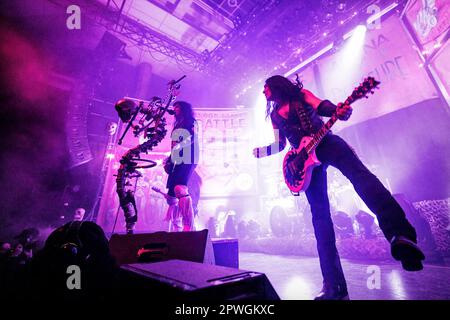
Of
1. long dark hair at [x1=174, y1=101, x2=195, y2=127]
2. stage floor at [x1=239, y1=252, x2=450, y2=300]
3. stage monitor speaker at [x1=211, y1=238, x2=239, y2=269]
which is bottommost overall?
stage floor at [x1=239, y1=252, x2=450, y2=300]

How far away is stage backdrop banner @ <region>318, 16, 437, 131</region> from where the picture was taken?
6.21m

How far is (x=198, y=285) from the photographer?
999 mm

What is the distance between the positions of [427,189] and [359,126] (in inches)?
113

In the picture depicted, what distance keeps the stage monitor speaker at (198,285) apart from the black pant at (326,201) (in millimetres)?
1206

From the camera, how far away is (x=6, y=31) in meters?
7.96

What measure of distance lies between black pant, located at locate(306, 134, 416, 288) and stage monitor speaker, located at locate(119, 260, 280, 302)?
47.5 inches

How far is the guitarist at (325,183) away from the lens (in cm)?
159

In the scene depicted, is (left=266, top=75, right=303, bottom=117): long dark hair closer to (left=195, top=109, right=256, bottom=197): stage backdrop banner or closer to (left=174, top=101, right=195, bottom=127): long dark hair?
(left=174, top=101, right=195, bottom=127): long dark hair

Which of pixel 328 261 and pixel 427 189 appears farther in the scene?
pixel 427 189

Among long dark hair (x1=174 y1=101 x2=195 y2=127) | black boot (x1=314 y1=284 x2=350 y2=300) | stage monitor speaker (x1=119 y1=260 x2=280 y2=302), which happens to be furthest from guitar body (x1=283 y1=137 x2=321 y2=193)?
long dark hair (x1=174 y1=101 x2=195 y2=127)

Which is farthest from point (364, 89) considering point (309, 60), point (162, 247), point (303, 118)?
point (309, 60)

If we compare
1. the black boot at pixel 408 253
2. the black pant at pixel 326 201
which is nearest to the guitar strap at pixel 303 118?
the black pant at pixel 326 201
